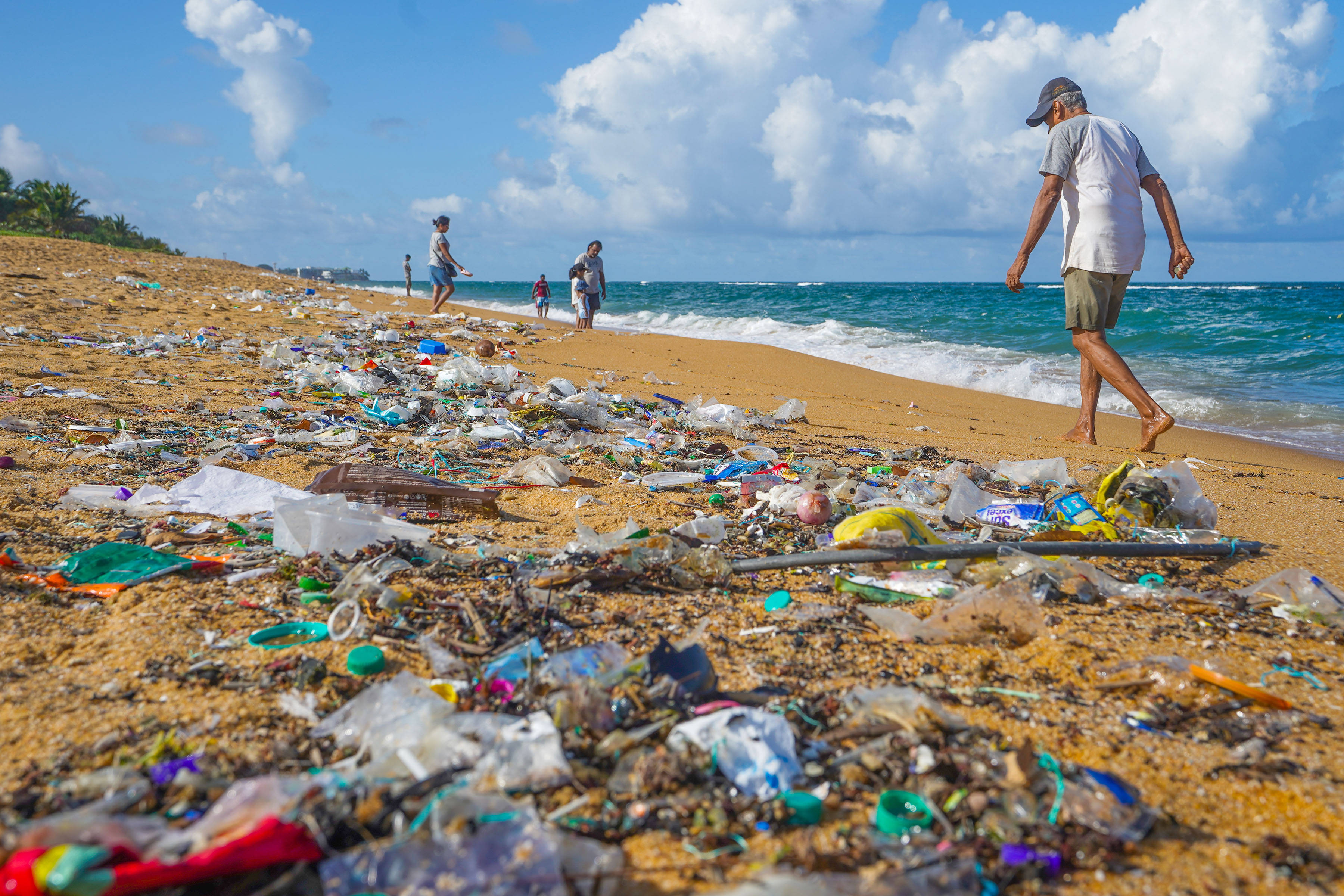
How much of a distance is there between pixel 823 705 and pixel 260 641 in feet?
4.09

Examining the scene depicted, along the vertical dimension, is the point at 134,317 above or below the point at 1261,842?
above

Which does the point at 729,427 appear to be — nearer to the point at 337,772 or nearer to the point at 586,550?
the point at 586,550

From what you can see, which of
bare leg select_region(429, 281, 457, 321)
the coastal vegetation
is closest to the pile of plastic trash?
bare leg select_region(429, 281, 457, 321)

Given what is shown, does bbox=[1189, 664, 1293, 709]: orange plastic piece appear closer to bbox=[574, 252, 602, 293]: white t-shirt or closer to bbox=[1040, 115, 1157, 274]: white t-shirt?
bbox=[1040, 115, 1157, 274]: white t-shirt

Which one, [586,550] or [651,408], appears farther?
[651,408]

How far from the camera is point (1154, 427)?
13.1 ft

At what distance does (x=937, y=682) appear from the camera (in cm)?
158

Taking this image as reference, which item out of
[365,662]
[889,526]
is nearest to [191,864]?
[365,662]

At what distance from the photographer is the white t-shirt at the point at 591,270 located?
10.7m

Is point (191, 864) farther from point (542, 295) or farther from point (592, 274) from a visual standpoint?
point (542, 295)

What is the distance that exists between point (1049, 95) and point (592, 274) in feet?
24.8

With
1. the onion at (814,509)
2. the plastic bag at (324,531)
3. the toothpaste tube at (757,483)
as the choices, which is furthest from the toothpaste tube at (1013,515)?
the plastic bag at (324,531)

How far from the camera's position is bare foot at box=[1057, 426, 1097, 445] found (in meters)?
4.45

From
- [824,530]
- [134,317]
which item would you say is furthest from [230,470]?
[134,317]
